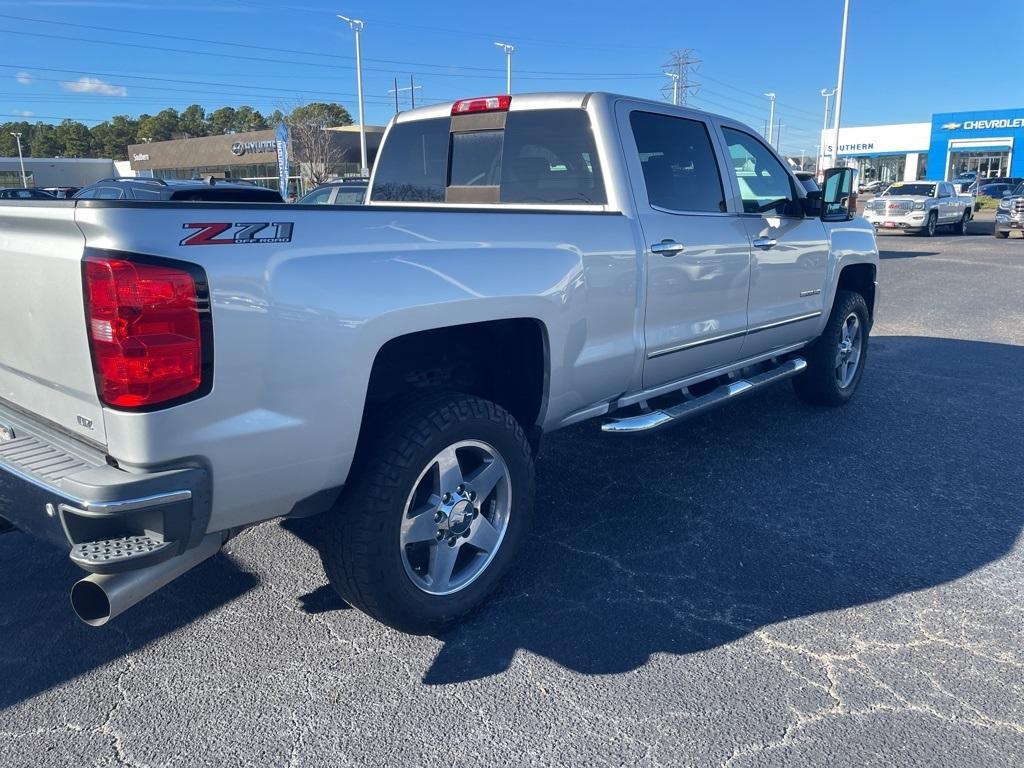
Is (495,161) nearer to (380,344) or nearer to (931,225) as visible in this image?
(380,344)

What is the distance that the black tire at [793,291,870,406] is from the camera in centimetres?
573

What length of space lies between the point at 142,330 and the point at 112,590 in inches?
29.6

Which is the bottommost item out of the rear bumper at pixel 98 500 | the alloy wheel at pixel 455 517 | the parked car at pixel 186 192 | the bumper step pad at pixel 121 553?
the alloy wheel at pixel 455 517

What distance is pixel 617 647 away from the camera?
9.72 ft

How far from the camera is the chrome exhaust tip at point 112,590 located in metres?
2.27

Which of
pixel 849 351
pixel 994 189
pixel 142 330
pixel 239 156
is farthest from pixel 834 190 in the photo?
pixel 239 156

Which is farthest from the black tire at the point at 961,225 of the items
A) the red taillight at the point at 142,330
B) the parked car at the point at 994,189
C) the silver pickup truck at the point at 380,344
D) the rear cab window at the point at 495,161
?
the red taillight at the point at 142,330

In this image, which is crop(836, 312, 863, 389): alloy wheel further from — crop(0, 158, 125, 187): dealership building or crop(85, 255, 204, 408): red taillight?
crop(0, 158, 125, 187): dealership building

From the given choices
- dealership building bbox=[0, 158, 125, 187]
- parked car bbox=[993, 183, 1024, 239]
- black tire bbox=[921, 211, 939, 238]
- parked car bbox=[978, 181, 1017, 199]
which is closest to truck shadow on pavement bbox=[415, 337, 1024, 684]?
parked car bbox=[993, 183, 1024, 239]

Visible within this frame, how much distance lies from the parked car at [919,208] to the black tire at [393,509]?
81.2 feet

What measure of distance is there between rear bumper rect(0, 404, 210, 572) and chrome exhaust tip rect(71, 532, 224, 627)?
122 mm

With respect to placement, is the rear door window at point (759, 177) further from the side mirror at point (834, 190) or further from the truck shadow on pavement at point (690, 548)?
the truck shadow on pavement at point (690, 548)

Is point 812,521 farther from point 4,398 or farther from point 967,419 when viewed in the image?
point 4,398

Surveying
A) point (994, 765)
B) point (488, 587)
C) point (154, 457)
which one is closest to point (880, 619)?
point (994, 765)
